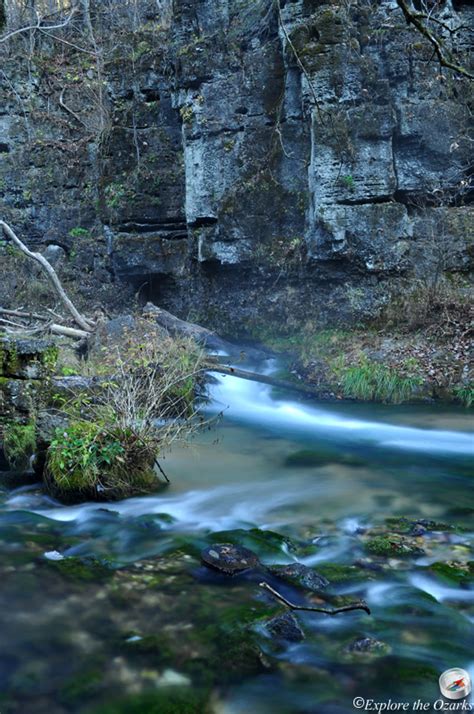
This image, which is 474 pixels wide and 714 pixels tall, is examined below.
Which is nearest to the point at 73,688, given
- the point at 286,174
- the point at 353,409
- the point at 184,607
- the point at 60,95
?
the point at 184,607

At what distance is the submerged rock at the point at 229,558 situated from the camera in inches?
157

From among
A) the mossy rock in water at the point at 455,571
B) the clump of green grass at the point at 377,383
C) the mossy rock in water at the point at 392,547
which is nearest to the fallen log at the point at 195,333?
the clump of green grass at the point at 377,383

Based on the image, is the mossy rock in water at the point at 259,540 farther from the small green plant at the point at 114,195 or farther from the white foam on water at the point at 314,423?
the small green plant at the point at 114,195

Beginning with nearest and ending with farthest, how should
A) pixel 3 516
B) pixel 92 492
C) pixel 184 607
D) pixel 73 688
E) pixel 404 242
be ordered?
pixel 73 688 < pixel 184 607 < pixel 3 516 < pixel 92 492 < pixel 404 242

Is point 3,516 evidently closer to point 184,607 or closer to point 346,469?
point 184,607

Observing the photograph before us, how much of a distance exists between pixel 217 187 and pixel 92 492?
9349 millimetres

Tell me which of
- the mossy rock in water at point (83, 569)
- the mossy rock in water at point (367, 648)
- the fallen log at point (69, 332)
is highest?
the fallen log at point (69, 332)

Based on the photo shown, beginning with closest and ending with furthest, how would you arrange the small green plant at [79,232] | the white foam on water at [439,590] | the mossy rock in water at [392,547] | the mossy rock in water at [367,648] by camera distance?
the mossy rock in water at [367,648], the white foam on water at [439,590], the mossy rock in water at [392,547], the small green plant at [79,232]

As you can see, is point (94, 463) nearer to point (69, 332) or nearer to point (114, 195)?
point (69, 332)

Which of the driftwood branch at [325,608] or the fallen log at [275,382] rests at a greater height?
the fallen log at [275,382]

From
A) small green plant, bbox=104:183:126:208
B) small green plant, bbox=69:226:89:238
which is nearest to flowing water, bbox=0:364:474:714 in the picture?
small green plant, bbox=104:183:126:208

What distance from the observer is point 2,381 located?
19.9ft

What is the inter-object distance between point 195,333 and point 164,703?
8499 millimetres

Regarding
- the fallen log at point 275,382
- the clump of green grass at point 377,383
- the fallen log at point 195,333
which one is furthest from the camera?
the fallen log at point 195,333
